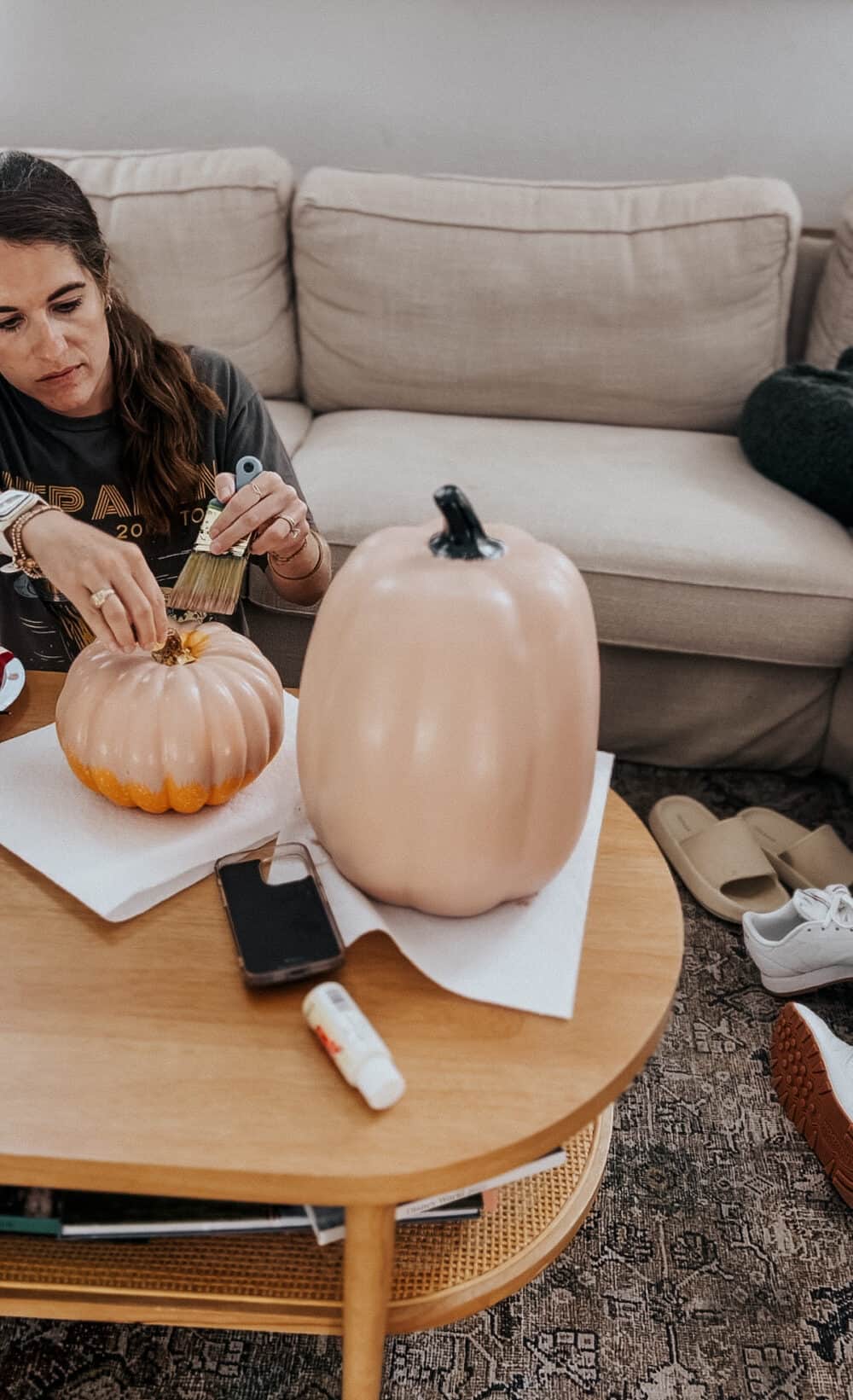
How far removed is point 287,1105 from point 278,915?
143 millimetres

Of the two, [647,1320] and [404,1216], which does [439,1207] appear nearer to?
[404,1216]

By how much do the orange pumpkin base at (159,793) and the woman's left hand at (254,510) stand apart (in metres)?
0.21

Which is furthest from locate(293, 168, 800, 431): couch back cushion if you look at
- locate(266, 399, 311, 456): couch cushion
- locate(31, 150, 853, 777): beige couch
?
locate(266, 399, 311, 456): couch cushion

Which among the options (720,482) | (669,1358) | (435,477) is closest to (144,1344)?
(669,1358)

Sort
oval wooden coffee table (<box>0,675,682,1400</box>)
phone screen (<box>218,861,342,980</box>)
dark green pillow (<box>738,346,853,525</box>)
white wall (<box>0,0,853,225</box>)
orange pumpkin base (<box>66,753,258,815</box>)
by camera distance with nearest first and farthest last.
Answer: oval wooden coffee table (<box>0,675,682,1400</box>) → phone screen (<box>218,861,342,980</box>) → orange pumpkin base (<box>66,753,258,815</box>) → dark green pillow (<box>738,346,853,525</box>) → white wall (<box>0,0,853,225</box>)

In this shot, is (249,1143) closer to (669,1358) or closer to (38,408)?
(669,1358)

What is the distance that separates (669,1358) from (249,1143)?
0.58m

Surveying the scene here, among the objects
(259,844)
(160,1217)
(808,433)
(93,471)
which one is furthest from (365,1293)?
(808,433)

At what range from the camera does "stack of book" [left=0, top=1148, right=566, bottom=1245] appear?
2.37 feet

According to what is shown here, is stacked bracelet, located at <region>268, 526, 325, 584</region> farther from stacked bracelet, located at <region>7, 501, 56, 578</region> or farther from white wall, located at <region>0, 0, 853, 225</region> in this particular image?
white wall, located at <region>0, 0, 853, 225</region>

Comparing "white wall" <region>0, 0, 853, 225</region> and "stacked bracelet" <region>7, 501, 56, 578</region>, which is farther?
"white wall" <region>0, 0, 853, 225</region>

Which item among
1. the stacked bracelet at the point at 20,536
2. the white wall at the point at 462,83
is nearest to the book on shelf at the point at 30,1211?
the stacked bracelet at the point at 20,536

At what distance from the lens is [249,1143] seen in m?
0.58

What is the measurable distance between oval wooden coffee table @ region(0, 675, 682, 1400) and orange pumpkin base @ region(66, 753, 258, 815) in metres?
0.08
